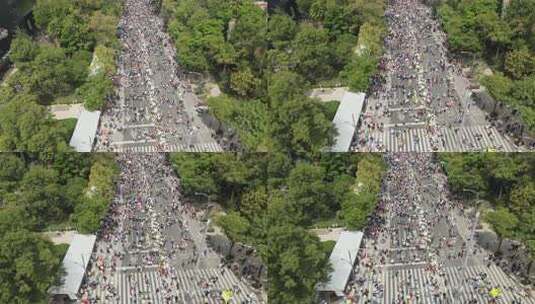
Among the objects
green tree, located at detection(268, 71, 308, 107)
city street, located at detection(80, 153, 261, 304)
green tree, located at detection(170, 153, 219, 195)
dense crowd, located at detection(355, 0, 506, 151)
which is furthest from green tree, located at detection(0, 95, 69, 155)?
dense crowd, located at detection(355, 0, 506, 151)

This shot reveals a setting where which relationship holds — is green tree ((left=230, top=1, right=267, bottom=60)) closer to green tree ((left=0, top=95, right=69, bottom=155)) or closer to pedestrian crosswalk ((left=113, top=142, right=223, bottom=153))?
pedestrian crosswalk ((left=113, top=142, right=223, bottom=153))

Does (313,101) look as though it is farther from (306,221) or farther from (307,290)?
(307,290)

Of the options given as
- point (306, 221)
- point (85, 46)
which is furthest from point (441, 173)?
point (85, 46)

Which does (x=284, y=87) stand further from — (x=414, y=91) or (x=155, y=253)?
(x=414, y=91)

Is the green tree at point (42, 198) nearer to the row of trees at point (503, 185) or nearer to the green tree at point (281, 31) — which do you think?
the green tree at point (281, 31)

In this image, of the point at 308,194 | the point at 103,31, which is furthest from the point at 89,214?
the point at 103,31

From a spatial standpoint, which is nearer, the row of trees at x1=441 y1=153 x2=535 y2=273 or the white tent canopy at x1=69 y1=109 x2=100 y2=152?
the row of trees at x1=441 y1=153 x2=535 y2=273
